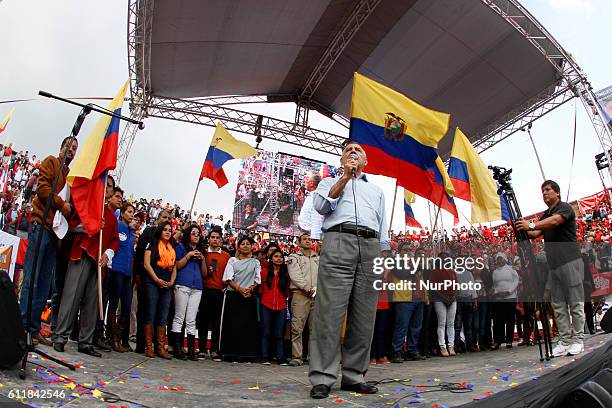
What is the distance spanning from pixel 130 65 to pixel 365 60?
254 inches

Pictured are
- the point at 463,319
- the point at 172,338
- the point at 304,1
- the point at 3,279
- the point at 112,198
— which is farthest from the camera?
the point at 304,1

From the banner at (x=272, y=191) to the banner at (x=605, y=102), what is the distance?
26.3ft

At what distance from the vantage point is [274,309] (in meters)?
5.54

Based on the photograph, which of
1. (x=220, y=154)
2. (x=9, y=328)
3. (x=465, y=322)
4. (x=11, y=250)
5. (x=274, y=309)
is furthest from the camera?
(x=220, y=154)

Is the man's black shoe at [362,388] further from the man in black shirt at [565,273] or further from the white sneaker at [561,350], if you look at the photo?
the white sneaker at [561,350]

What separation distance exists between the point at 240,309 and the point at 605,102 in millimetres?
12222

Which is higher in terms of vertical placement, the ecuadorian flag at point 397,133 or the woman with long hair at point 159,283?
the ecuadorian flag at point 397,133

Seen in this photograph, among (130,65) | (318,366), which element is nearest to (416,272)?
(318,366)

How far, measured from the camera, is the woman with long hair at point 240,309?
5.57 m

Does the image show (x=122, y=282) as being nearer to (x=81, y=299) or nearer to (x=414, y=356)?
(x=81, y=299)

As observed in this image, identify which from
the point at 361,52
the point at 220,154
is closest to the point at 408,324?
the point at 220,154

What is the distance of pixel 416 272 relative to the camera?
655cm

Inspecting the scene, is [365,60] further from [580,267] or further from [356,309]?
[356,309]

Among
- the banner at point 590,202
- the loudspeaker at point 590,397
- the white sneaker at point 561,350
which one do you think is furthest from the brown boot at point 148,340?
the banner at point 590,202
